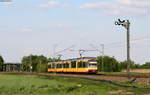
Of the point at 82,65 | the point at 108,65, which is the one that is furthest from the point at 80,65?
the point at 108,65

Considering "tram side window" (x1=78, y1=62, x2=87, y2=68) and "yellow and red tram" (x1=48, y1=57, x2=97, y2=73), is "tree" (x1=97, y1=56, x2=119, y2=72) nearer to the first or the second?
"yellow and red tram" (x1=48, y1=57, x2=97, y2=73)

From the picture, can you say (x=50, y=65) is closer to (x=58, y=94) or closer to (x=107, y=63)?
(x=107, y=63)

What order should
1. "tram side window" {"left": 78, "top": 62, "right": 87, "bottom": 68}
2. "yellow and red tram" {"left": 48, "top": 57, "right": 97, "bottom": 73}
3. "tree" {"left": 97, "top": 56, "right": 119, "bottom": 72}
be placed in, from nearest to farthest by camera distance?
"yellow and red tram" {"left": 48, "top": 57, "right": 97, "bottom": 73}
"tram side window" {"left": 78, "top": 62, "right": 87, "bottom": 68}
"tree" {"left": 97, "top": 56, "right": 119, "bottom": 72}

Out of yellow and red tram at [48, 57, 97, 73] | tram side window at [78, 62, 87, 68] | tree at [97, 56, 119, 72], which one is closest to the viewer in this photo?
yellow and red tram at [48, 57, 97, 73]

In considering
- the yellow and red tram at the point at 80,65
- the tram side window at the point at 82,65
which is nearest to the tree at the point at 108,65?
the yellow and red tram at the point at 80,65

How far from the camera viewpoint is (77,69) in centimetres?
7312

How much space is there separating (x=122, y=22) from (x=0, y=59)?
14745 centimetres

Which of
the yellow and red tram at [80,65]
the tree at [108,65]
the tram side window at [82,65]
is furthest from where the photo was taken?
the tree at [108,65]

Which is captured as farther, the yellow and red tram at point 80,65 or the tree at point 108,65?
the tree at point 108,65

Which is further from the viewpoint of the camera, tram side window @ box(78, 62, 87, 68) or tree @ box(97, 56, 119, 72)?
tree @ box(97, 56, 119, 72)

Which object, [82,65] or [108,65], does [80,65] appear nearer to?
[82,65]

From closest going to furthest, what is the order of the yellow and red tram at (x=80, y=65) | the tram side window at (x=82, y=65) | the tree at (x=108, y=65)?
the yellow and red tram at (x=80, y=65)
the tram side window at (x=82, y=65)
the tree at (x=108, y=65)

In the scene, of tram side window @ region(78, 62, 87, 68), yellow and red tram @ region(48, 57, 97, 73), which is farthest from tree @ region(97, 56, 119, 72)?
tram side window @ region(78, 62, 87, 68)

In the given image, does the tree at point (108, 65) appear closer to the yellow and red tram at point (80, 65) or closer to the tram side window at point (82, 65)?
the yellow and red tram at point (80, 65)
